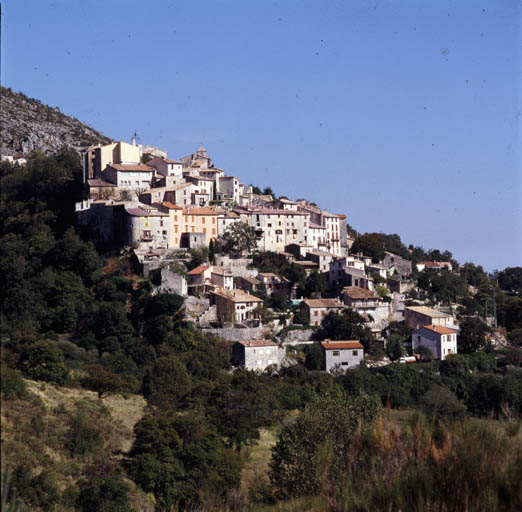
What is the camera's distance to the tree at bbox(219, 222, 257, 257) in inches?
1545

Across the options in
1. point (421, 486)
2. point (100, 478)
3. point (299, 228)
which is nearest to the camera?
point (421, 486)

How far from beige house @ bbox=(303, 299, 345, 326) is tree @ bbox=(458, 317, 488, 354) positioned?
5835 mm

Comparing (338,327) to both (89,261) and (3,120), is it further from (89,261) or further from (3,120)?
(3,120)

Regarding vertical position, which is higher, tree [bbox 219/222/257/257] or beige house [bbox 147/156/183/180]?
beige house [bbox 147/156/183/180]

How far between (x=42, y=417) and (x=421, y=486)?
33.0ft

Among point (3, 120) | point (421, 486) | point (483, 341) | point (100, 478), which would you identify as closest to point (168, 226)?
point (483, 341)

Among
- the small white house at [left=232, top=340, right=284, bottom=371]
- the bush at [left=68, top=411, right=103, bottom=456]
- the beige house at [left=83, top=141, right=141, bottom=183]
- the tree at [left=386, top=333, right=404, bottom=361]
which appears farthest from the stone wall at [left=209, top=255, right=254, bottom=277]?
the bush at [left=68, top=411, right=103, bottom=456]

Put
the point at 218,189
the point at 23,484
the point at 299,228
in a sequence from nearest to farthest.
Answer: the point at 23,484 → the point at 299,228 → the point at 218,189

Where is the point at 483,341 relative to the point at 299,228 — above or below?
below

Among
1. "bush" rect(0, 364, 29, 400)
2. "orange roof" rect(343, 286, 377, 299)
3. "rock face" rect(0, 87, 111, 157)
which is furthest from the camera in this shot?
"rock face" rect(0, 87, 111, 157)

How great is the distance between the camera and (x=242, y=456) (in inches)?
880

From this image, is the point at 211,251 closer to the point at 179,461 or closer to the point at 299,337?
the point at 299,337

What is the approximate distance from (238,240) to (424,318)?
10.3m

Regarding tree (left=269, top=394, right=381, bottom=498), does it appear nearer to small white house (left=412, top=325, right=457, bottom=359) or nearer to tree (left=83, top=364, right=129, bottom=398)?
tree (left=83, top=364, right=129, bottom=398)
